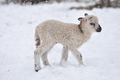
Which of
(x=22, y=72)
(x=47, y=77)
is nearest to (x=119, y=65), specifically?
(x=47, y=77)

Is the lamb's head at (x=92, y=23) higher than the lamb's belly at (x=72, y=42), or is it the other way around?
the lamb's head at (x=92, y=23)

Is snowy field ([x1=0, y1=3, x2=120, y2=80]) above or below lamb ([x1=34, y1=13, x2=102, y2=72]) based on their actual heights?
below

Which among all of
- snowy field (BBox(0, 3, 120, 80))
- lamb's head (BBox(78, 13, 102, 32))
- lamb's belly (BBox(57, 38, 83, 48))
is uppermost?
lamb's head (BBox(78, 13, 102, 32))

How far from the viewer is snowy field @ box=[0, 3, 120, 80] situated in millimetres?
4797

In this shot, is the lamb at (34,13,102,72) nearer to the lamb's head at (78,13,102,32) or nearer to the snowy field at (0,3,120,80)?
the lamb's head at (78,13,102,32)

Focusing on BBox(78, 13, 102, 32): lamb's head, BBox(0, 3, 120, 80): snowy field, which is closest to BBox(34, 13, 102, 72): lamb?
BBox(78, 13, 102, 32): lamb's head

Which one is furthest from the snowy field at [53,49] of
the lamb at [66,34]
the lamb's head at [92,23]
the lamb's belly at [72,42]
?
the lamb's head at [92,23]

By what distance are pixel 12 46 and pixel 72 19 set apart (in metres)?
4.93

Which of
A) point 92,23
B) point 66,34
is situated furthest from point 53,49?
point 92,23

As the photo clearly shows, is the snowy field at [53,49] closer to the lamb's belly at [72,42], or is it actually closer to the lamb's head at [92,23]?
the lamb's belly at [72,42]

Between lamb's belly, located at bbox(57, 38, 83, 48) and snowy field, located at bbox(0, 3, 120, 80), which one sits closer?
snowy field, located at bbox(0, 3, 120, 80)

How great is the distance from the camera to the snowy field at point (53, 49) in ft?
15.7

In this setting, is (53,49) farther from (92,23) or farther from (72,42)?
(92,23)

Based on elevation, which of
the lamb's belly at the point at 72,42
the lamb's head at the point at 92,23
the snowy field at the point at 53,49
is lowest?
the snowy field at the point at 53,49
